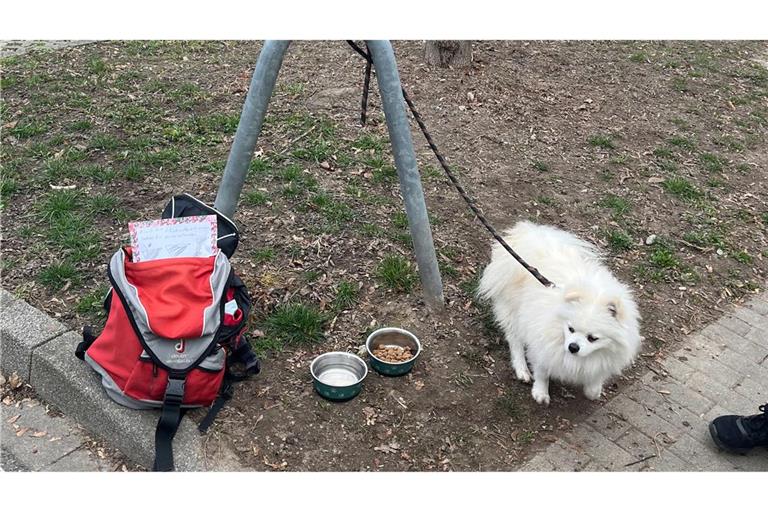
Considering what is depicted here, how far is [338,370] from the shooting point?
323cm

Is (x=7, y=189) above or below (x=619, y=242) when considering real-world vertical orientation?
below

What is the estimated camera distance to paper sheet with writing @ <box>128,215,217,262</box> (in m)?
2.95

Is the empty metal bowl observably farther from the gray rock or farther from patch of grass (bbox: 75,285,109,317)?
the gray rock

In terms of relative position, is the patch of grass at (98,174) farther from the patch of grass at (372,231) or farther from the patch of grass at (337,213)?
the patch of grass at (372,231)

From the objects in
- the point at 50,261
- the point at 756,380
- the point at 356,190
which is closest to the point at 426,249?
the point at 356,190

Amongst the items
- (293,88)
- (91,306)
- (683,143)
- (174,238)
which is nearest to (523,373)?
(174,238)

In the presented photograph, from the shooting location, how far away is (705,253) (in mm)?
4492

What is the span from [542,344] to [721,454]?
3.22 ft

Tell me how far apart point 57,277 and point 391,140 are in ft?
6.67

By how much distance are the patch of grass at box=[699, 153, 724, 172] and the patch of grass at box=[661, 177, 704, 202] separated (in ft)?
1.52

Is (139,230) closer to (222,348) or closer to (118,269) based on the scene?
(118,269)

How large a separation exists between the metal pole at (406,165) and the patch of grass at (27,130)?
312cm

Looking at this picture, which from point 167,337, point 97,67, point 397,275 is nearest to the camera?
point 167,337

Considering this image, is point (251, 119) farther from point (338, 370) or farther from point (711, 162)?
point (711, 162)
